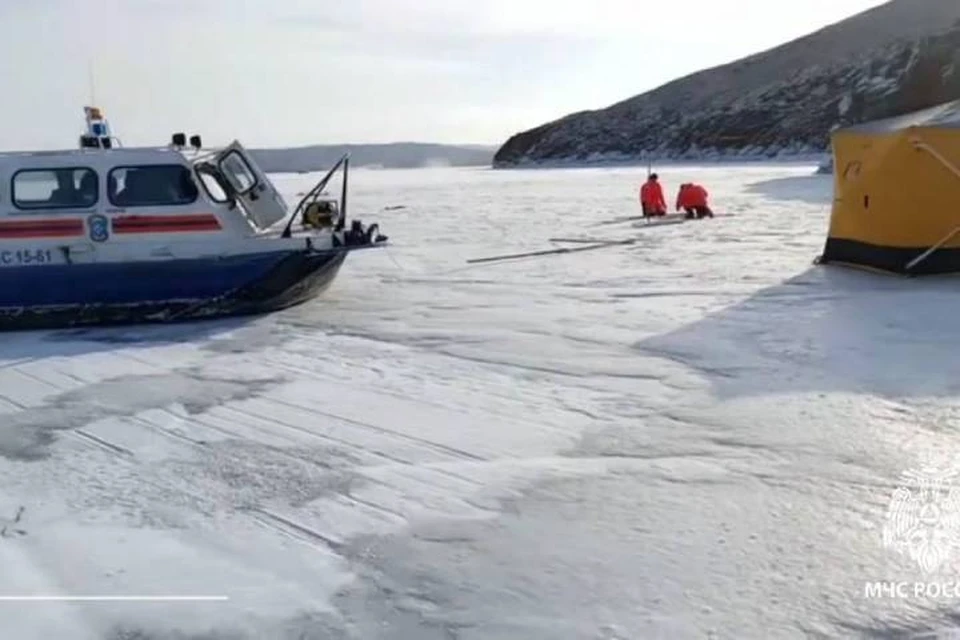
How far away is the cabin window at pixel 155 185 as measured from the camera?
8320mm

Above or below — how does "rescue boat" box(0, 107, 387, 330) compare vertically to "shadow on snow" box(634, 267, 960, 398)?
above

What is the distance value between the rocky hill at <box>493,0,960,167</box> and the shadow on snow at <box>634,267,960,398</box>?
32.7 metres

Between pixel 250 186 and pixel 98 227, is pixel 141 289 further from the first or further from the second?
pixel 250 186

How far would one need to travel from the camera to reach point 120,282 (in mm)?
8250

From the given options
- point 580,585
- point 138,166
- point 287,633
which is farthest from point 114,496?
point 138,166

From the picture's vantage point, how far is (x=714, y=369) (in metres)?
5.93

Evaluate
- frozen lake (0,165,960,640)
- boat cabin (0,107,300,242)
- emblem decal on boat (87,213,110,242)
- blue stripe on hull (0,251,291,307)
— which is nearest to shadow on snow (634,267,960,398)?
frozen lake (0,165,960,640)

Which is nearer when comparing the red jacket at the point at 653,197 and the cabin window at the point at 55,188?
the cabin window at the point at 55,188

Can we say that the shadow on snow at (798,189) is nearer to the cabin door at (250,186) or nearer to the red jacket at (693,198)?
the red jacket at (693,198)

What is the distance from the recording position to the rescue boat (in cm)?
825

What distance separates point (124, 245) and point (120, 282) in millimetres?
325

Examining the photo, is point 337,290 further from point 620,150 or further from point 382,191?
point 620,150

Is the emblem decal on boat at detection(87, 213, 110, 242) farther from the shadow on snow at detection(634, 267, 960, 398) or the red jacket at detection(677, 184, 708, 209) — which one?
the red jacket at detection(677, 184, 708, 209)

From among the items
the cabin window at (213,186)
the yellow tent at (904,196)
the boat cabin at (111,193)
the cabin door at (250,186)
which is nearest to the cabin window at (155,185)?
the boat cabin at (111,193)
